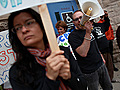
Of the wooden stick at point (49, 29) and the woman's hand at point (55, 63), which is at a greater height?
the wooden stick at point (49, 29)

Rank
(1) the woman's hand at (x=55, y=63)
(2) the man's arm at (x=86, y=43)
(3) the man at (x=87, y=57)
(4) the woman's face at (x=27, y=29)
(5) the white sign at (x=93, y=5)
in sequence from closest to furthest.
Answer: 1. (1) the woman's hand at (x=55, y=63)
2. (4) the woman's face at (x=27, y=29)
3. (5) the white sign at (x=93, y=5)
4. (2) the man's arm at (x=86, y=43)
5. (3) the man at (x=87, y=57)

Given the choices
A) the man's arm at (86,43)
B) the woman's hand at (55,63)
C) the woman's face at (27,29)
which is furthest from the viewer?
the man's arm at (86,43)

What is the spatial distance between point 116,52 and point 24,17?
4564 millimetres

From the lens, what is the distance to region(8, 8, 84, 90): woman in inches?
31.3

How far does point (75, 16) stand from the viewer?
1.95 metres

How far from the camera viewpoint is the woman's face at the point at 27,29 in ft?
2.93

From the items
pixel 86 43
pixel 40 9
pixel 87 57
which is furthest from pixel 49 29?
pixel 87 57

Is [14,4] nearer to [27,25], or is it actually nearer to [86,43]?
[27,25]

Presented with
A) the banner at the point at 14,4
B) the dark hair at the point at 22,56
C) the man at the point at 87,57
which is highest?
the banner at the point at 14,4

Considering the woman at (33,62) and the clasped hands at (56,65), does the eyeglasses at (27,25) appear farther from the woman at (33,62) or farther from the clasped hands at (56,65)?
the clasped hands at (56,65)

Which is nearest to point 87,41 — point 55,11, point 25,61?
point 25,61

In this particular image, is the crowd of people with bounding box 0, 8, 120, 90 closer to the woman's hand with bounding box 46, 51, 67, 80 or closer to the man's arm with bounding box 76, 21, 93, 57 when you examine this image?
the woman's hand with bounding box 46, 51, 67, 80

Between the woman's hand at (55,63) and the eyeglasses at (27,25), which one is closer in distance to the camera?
the woman's hand at (55,63)

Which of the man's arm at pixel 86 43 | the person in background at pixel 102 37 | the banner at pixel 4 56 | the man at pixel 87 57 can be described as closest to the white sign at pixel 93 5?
the man's arm at pixel 86 43
